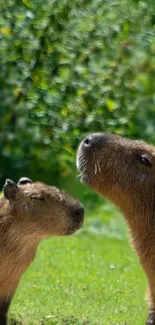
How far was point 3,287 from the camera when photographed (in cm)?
892

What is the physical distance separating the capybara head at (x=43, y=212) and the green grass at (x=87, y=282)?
2.71ft

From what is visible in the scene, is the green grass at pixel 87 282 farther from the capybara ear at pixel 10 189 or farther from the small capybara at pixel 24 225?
the capybara ear at pixel 10 189

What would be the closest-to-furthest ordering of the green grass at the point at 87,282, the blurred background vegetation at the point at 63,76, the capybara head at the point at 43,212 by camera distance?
the capybara head at the point at 43,212, the green grass at the point at 87,282, the blurred background vegetation at the point at 63,76

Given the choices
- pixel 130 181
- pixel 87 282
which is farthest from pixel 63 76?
pixel 130 181

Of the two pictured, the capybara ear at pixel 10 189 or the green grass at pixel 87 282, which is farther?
the green grass at pixel 87 282

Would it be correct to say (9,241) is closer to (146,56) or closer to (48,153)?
(48,153)

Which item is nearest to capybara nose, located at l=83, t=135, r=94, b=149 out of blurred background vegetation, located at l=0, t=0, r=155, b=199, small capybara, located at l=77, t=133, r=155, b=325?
small capybara, located at l=77, t=133, r=155, b=325

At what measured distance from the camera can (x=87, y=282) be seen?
1138cm

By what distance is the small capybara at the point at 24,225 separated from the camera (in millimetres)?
8906

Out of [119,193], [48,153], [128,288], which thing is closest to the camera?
[119,193]

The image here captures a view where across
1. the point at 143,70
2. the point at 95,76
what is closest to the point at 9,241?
the point at 95,76

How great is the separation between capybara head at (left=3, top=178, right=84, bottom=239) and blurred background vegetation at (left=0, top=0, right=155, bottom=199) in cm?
326

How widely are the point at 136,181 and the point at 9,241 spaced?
0.82m

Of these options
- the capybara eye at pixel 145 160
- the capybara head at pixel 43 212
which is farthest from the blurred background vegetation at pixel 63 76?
the capybara eye at pixel 145 160
